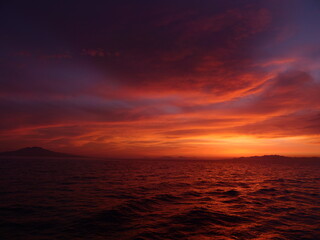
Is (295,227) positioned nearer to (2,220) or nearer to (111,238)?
(111,238)

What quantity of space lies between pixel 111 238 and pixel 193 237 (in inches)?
160

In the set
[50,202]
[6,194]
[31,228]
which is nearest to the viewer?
[31,228]

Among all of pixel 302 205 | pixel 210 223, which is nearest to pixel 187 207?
pixel 210 223

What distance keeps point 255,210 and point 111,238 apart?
10909 millimetres

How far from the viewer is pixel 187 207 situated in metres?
15.3

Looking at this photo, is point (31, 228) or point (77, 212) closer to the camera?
point (31, 228)

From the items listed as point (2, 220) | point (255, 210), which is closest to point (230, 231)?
point (255, 210)

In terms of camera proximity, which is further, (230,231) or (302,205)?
(302,205)

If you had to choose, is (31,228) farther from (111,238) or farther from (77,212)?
(111,238)

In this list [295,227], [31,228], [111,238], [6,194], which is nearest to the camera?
[111,238]

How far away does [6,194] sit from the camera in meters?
18.5

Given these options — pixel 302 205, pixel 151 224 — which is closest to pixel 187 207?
pixel 151 224

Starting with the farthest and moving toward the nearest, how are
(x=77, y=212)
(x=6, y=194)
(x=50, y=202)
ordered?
1. (x=6, y=194)
2. (x=50, y=202)
3. (x=77, y=212)

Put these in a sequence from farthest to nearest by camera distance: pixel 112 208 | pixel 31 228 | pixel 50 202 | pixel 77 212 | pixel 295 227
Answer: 1. pixel 50 202
2. pixel 112 208
3. pixel 77 212
4. pixel 295 227
5. pixel 31 228
